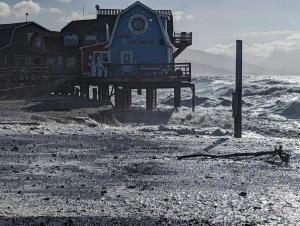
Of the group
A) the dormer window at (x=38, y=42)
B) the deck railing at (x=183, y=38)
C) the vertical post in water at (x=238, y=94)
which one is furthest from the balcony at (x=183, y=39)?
the vertical post in water at (x=238, y=94)

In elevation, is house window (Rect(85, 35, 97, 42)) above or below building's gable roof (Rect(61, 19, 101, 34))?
below

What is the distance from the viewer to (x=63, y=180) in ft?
34.0

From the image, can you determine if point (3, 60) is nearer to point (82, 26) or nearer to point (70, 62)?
point (70, 62)

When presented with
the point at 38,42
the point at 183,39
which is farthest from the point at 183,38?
the point at 38,42

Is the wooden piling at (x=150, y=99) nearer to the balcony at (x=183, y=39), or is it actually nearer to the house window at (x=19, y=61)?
the balcony at (x=183, y=39)

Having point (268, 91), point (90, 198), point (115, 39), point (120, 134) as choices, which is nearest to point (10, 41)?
point (115, 39)

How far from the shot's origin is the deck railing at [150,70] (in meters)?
36.7

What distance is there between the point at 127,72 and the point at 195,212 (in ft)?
101

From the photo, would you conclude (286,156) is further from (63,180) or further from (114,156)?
(63,180)

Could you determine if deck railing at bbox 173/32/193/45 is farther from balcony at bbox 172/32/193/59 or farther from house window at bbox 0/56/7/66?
house window at bbox 0/56/7/66

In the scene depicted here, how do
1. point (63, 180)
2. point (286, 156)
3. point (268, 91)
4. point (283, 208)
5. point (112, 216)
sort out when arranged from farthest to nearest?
point (268, 91) < point (286, 156) < point (63, 180) < point (283, 208) < point (112, 216)

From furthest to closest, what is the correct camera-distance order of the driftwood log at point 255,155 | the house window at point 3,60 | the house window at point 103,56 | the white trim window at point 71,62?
the house window at point 3,60
the white trim window at point 71,62
the house window at point 103,56
the driftwood log at point 255,155

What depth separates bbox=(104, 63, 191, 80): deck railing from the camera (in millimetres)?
36656

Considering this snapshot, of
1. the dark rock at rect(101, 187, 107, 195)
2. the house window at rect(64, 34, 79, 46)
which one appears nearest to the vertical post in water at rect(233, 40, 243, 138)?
the dark rock at rect(101, 187, 107, 195)
